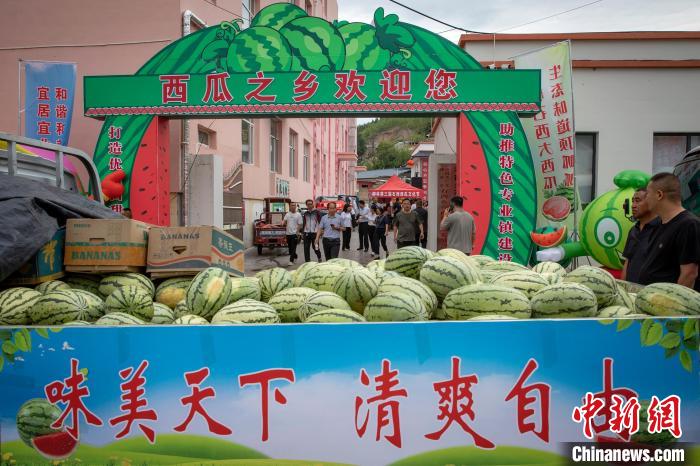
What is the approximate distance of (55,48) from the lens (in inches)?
487

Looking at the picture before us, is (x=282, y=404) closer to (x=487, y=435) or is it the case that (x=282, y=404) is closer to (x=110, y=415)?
(x=110, y=415)

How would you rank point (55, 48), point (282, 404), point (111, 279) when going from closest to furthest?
point (282, 404)
point (111, 279)
point (55, 48)

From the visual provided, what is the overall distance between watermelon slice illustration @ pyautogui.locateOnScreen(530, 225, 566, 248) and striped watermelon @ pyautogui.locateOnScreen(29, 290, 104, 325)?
865 centimetres

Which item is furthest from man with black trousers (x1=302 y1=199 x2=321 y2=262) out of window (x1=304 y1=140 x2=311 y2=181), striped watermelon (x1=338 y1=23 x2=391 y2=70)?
window (x1=304 y1=140 x2=311 y2=181)

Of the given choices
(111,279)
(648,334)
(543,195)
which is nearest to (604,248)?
(543,195)

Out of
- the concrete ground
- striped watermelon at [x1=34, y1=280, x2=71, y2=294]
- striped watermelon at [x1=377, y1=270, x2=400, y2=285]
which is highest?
striped watermelon at [x1=377, y1=270, x2=400, y2=285]

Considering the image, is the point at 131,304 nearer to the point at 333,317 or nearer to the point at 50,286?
the point at 50,286

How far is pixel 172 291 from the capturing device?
11.2ft

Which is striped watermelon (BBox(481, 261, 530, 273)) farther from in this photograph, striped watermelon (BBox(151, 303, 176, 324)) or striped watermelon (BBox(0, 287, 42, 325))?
striped watermelon (BBox(0, 287, 42, 325))

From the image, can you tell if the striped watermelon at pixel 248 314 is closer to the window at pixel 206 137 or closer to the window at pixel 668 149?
the window at pixel 206 137

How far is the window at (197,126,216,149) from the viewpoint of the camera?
1390 cm

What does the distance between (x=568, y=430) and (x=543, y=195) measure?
890cm

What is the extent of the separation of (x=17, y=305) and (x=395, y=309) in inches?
78.8

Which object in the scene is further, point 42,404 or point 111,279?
point 111,279
